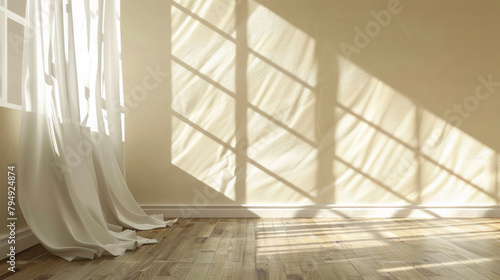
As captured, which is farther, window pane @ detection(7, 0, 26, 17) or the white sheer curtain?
window pane @ detection(7, 0, 26, 17)

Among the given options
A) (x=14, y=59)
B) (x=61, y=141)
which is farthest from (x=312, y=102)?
(x=14, y=59)

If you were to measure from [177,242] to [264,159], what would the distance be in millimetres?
1413

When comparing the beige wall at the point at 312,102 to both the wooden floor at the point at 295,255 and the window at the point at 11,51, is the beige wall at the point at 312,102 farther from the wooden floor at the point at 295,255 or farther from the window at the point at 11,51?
the window at the point at 11,51

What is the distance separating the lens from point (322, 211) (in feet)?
13.9

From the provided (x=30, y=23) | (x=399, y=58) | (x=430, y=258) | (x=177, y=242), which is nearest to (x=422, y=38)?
(x=399, y=58)

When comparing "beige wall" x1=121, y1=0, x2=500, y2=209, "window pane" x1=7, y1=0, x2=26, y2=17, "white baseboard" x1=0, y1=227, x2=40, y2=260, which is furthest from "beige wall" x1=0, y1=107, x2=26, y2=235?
"beige wall" x1=121, y1=0, x2=500, y2=209

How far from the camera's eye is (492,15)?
4324 mm

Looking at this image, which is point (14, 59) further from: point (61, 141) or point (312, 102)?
point (312, 102)

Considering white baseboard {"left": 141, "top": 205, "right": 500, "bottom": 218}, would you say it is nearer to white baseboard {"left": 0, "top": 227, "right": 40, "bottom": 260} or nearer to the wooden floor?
the wooden floor

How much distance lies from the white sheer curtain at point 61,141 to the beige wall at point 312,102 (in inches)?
36.0

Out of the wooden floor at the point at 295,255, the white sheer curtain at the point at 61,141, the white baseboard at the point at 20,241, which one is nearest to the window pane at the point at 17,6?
the white sheer curtain at the point at 61,141

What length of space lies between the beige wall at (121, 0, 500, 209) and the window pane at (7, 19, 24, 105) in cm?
143

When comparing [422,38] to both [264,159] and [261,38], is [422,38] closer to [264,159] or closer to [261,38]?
[261,38]

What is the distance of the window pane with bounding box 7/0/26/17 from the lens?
272cm
